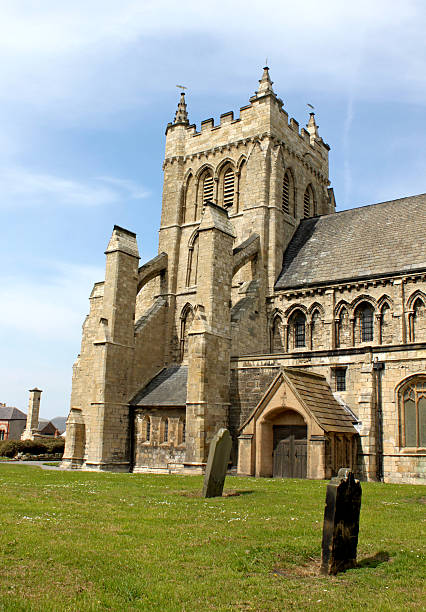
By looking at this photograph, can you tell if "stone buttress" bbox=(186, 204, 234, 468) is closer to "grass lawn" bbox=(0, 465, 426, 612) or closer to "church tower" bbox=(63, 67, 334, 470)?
"church tower" bbox=(63, 67, 334, 470)

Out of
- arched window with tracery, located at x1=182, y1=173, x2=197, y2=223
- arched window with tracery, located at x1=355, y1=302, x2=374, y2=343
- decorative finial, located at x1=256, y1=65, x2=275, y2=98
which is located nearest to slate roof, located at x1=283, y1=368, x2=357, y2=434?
arched window with tracery, located at x1=355, y1=302, x2=374, y2=343

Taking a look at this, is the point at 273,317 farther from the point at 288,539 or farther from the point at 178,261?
the point at 288,539

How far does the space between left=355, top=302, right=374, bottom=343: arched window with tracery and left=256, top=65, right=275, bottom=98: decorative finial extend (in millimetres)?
15897

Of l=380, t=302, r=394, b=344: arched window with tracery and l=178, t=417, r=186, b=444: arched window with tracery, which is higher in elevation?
l=380, t=302, r=394, b=344: arched window with tracery

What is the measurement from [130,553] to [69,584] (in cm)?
155

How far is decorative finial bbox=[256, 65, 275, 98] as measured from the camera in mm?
38156

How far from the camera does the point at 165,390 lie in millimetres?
31156

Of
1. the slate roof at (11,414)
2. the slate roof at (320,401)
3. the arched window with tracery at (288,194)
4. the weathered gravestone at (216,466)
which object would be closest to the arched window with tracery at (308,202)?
the arched window with tracery at (288,194)

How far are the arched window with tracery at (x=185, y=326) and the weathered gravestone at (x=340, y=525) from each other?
26.9 meters

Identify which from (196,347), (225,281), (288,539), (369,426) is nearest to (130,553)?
(288,539)

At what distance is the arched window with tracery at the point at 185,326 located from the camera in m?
35.8

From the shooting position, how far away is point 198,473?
26.0 meters

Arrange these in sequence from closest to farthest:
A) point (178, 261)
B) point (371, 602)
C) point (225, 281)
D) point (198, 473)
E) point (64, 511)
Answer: point (371, 602) < point (64, 511) < point (198, 473) < point (225, 281) < point (178, 261)

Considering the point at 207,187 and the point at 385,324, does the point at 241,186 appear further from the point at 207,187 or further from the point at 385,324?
the point at 385,324
